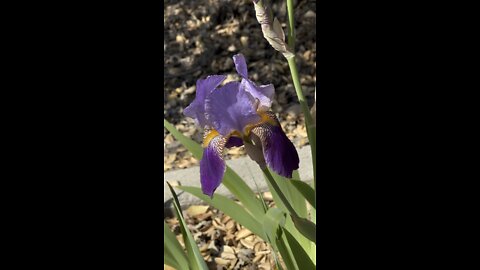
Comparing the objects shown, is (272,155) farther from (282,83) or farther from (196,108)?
(282,83)

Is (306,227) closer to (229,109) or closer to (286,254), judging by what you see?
(286,254)

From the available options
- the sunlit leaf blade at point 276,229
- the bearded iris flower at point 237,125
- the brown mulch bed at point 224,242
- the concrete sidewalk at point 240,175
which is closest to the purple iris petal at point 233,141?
the bearded iris flower at point 237,125

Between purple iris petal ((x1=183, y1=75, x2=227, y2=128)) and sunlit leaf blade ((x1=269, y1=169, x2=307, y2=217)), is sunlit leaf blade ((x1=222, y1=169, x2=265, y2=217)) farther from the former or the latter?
purple iris petal ((x1=183, y1=75, x2=227, y2=128))

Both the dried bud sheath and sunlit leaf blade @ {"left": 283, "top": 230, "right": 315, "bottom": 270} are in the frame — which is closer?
the dried bud sheath

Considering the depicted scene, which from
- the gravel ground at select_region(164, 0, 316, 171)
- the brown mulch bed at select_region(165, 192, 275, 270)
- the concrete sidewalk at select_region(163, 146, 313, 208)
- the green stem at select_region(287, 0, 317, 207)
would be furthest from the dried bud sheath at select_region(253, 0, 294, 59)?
the gravel ground at select_region(164, 0, 316, 171)

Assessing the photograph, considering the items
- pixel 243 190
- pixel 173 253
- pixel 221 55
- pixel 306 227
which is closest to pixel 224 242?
pixel 243 190
